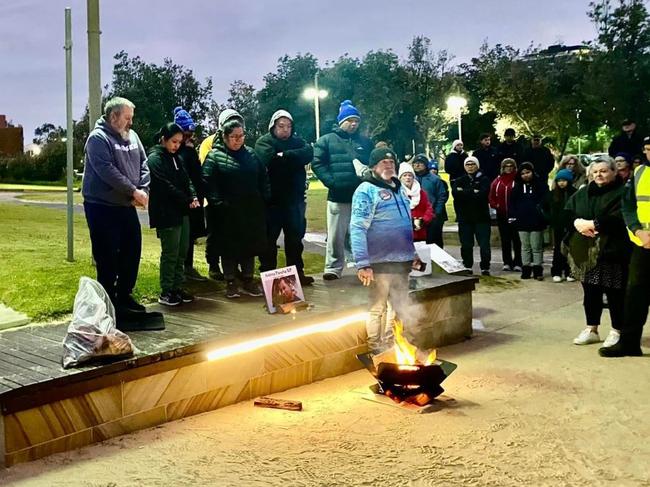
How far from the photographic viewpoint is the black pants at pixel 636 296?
6.57 meters

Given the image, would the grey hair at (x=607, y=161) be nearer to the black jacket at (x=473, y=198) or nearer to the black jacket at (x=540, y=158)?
the black jacket at (x=473, y=198)

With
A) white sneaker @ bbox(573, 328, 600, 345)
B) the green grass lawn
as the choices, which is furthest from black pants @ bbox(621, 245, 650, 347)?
the green grass lawn

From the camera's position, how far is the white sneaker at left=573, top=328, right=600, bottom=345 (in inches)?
279

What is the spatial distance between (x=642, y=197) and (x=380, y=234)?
2.24 metres

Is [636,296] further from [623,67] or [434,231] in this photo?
[623,67]

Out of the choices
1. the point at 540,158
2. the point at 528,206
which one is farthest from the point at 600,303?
the point at 540,158

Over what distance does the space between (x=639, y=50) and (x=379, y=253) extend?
67.8 feet

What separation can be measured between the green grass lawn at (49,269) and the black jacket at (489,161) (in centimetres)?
352

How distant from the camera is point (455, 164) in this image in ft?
40.3

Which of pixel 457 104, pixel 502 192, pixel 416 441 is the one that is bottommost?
pixel 416 441

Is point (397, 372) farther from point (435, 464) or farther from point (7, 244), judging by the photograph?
point (7, 244)

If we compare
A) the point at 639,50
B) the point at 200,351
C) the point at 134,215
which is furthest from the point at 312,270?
the point at 639,50

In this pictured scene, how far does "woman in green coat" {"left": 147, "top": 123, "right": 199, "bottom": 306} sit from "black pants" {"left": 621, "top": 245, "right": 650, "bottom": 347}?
3865 mm

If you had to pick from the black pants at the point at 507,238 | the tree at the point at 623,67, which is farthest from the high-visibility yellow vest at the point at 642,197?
the tree at the point at 623,67
